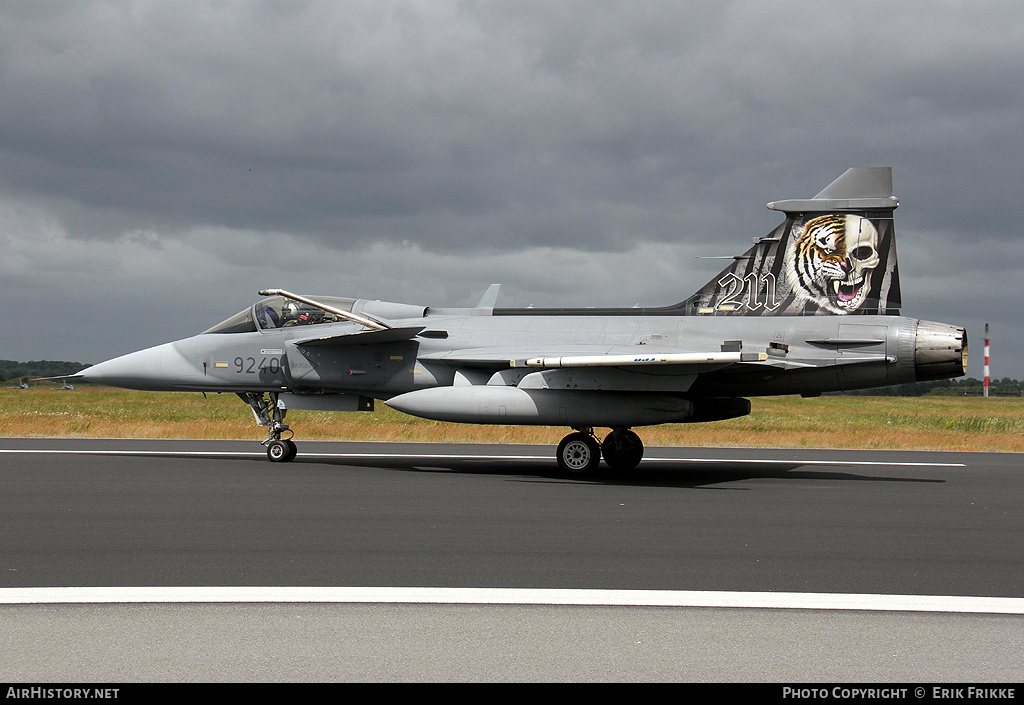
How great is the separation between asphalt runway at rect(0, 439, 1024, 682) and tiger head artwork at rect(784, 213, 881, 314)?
3323 mm

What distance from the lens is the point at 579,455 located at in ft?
44.8

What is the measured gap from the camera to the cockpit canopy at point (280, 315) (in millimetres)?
15789

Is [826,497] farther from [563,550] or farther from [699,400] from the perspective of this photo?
[563,550]

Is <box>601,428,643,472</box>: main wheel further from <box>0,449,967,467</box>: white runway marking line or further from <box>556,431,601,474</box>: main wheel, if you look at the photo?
<box>0,449,967,467</box>: white runway marking line

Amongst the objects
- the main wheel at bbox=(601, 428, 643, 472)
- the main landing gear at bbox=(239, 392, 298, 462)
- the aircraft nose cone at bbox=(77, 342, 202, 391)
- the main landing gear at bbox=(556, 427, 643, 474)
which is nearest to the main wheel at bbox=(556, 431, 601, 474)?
the main landing gear at bbox=(556, 427, 643, 474)

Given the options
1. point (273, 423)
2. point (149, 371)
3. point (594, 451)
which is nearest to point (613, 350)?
point (594, 451)

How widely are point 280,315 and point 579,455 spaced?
641 centimetres

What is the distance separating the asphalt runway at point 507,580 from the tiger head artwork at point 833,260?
3.32 meters

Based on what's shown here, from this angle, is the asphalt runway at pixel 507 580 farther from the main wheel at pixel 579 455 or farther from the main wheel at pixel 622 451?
the main wheel at pixel 622 451

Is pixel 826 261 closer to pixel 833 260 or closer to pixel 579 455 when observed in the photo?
pixel 833 260

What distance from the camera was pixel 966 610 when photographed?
5262 millimetres

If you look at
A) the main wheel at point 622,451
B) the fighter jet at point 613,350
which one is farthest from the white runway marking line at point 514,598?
the main wheel at point 622,451

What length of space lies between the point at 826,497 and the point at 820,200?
18.6 ft
